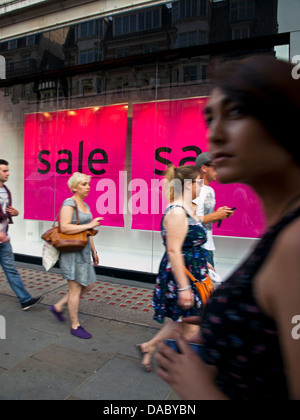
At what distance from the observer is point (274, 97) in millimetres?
786

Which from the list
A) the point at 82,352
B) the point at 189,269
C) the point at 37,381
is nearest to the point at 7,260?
the point at 82,352

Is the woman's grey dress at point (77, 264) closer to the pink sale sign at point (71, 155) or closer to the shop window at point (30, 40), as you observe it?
the pink sale sign at point (71, 155)

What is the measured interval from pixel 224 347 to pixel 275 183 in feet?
1.50

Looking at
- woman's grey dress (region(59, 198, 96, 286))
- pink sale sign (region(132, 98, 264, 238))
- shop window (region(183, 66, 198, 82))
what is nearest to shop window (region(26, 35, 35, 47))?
pink sale sign (region(132, 98, 264, 238))

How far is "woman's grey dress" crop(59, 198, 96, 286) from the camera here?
3742 mm

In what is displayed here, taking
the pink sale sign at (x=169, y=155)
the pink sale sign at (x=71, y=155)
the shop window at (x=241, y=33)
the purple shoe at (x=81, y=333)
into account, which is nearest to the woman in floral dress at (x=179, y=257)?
the purple shoe at (x=81, y=333)

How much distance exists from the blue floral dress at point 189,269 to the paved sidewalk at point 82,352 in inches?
25.5

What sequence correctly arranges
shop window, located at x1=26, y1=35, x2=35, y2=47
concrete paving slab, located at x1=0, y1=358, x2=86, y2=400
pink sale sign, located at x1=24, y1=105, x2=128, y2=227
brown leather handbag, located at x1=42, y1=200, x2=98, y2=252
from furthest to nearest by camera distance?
shop window, located at x1=26, y1=35, x2=35, y2=47, pink sale sign, located at x1=24, y1=105, x2=128, y2=227, brown leather handbag, located at x1=42, y1=200, x2=98, y2=252, concrete paving slab, located at x1=0, y1=358, x2=86, y2=400

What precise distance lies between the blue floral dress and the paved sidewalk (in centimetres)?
65

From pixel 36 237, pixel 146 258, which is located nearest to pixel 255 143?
pixel 146 258

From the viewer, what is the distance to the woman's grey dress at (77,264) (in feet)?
12.3

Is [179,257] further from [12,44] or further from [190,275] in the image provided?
[12,44]

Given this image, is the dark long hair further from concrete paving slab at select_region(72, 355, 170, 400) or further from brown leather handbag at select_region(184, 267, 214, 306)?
concrete paving slab at select_region(72, 355, 170, 400)

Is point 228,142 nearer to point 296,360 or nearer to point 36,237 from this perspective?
point 296,360
